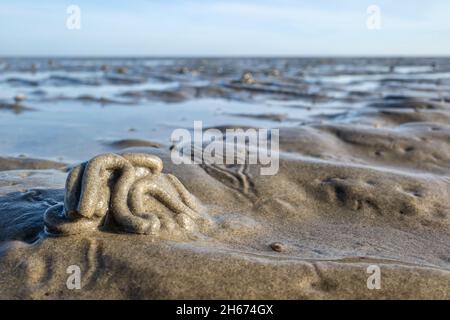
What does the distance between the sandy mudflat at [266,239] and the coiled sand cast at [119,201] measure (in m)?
0.10

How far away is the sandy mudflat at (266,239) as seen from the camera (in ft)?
10.4

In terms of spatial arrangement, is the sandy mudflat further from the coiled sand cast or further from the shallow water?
the shallow water

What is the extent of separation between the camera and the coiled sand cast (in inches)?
143

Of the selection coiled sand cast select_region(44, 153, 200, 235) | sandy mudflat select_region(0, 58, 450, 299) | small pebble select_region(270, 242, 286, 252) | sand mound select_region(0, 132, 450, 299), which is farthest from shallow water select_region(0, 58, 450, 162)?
small pebble select_region(270, 242, 286, 252)

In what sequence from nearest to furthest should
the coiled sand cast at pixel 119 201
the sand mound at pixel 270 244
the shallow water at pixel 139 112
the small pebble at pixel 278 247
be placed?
the sand mound at pixel 270 244, the coiled sand cast at pixel 119 201, the small pebble at pixel 278 247, the shallow water at pixel 139 112

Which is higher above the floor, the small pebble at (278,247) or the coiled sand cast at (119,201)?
the coiled sand cast at (119,201)

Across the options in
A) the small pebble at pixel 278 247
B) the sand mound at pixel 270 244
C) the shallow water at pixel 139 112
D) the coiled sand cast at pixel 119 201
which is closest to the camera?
the sand mound at pixel 270 244

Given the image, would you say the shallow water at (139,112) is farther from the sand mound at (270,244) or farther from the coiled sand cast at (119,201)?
the coiled sand cast at (119,201)

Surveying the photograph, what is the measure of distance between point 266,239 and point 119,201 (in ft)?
4.01

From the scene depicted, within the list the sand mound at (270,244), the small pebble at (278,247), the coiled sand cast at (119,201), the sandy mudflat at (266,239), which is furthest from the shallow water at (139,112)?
the small pebble at (278,247)

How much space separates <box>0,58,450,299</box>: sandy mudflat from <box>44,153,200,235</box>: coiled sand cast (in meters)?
0.10

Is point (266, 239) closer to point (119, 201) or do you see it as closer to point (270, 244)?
point (270, 244)
